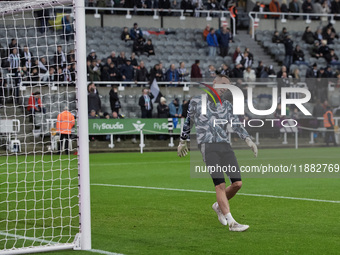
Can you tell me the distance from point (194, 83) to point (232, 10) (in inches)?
347

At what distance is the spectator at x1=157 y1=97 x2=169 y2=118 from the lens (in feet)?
102

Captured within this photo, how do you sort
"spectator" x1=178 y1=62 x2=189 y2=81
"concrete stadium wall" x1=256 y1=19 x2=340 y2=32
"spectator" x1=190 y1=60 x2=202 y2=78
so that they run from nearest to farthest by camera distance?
"spectator" x1=190 y1=60 x2=202 y2=78, "spectator" x1=178 y1=62 x2=189 y2=81, "concrete stadium wall" x1=256 y1=19 x2=340 y2=32

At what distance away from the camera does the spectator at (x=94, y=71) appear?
103 feet

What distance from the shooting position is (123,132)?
29969 millimetres

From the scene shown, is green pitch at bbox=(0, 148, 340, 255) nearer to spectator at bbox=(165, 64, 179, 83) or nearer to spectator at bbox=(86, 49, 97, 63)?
spectator at bbox=(86, 49, 97, 63)

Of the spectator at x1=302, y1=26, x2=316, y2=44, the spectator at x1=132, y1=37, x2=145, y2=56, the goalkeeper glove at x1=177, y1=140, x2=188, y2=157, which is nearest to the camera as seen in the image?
the goalkeeper glove at x1=177, y1=140, x2=188, y2=157

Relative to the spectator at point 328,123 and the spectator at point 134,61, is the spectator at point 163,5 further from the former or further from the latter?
the spectator at point 328,123

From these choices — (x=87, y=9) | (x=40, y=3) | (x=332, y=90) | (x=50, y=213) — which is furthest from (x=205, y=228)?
(x=87, y=9)

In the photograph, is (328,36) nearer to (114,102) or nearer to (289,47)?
(289,47)

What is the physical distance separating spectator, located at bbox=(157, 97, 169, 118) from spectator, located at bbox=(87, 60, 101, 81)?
9.84ft

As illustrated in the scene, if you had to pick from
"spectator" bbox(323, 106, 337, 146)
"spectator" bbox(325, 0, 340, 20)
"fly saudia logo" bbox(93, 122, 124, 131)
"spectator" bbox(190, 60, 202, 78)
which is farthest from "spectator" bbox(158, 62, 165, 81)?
"spectator" bbox(325, 0, 340, 20)

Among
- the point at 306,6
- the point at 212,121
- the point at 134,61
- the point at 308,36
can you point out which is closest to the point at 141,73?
the point at 134,61

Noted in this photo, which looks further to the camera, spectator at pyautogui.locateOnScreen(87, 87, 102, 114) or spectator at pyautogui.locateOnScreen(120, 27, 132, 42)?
spectator at pyautogui.locateOnScreen(120, 27, 132, 42)

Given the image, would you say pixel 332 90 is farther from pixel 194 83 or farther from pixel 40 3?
pixel 40 3
